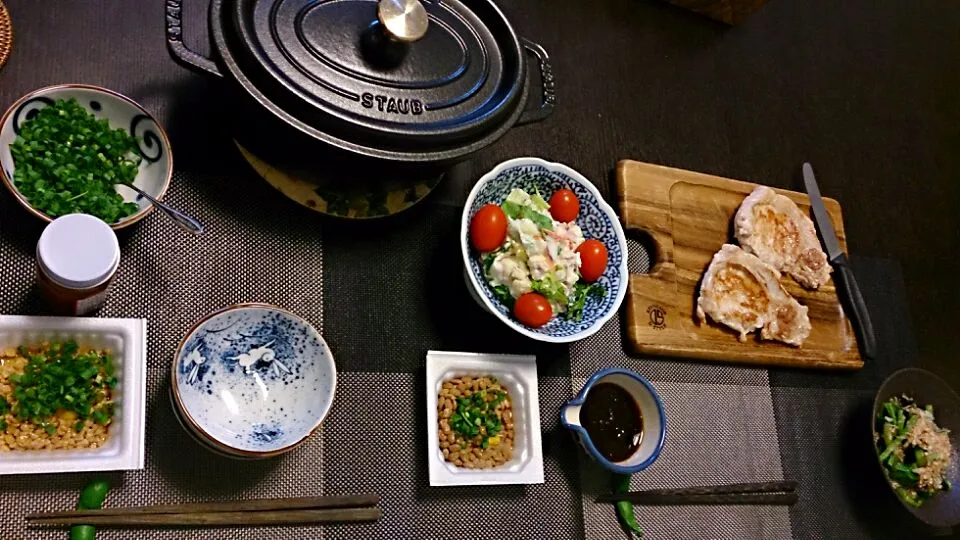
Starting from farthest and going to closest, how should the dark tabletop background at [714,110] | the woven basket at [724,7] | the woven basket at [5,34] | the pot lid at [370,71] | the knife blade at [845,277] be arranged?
the woven basket at [724,7], the knife blade at [845,277], the dark tabletop background at [714,110], the woven basket at [5,34], the pot lid at [370,71]

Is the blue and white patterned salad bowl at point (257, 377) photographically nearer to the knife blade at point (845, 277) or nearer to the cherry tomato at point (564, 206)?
the cherry tomato at point (564, 206)

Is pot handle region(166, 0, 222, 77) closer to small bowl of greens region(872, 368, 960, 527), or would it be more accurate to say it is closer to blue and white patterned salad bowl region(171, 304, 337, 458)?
blue and white patterned salad bowl region(171, 304, 337, 458)

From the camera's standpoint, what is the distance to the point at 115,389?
1.19 metres

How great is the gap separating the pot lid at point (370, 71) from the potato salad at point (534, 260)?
207 mm

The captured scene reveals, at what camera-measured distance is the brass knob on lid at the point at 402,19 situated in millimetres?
1200

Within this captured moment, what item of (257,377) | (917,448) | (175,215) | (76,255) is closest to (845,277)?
(917,448)

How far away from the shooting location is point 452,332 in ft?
4.98

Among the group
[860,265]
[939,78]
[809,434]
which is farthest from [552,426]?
[939,78]

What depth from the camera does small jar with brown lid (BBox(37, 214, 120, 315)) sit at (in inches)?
42.9

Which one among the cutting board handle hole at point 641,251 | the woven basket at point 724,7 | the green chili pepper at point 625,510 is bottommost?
the green chili pepper at point 625,510

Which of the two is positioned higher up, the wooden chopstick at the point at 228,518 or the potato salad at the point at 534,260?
the potato salad at the point at 534,260

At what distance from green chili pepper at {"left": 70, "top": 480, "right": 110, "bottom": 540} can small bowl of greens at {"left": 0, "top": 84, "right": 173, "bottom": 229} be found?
0.41 m

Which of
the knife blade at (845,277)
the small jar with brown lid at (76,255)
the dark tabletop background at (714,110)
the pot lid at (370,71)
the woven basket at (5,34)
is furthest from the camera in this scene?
the knife blade at (845,277)

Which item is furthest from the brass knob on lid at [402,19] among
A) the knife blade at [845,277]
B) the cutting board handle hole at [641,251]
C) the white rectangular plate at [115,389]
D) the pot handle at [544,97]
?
the knife blade at [845,277]
